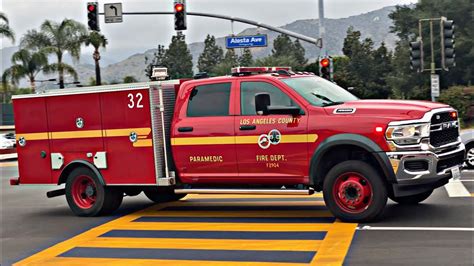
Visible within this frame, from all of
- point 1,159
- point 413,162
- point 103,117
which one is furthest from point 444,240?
point 1,159

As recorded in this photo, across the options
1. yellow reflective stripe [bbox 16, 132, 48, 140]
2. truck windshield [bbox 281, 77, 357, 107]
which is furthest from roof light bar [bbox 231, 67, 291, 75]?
yellow reflective stripe [bbox 16, 132, 48, 140]

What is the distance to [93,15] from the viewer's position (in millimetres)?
27609

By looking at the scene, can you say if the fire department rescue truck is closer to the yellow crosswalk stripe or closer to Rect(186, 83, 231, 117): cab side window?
Rect(186, 83, 231, 117): cab side window

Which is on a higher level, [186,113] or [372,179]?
[186,113]

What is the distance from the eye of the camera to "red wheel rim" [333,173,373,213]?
8.93 m

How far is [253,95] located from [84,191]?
3368 millimetres

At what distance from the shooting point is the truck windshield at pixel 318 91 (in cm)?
948

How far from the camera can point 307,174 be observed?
923cm

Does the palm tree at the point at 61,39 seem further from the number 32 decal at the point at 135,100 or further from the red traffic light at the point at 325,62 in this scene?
the number 32 decal at the point at 135,100

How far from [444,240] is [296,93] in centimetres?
286

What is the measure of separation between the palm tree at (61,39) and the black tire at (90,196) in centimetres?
3913

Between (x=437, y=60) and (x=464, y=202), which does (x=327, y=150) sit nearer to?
(x=464, y=202)

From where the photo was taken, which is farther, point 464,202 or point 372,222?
point 464,202

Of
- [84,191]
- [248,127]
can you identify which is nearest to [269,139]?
[248,127]
